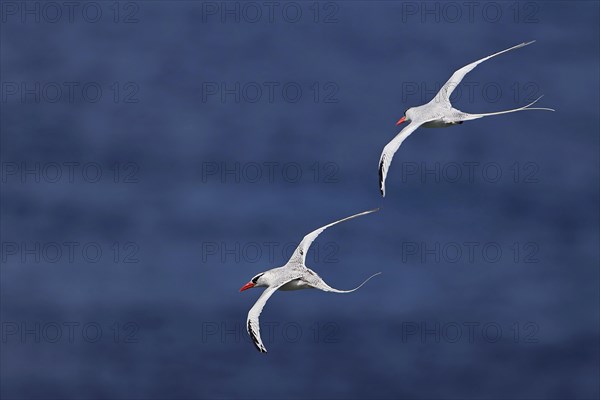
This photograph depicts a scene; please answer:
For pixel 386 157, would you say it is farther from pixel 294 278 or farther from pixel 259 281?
pixel 259 281

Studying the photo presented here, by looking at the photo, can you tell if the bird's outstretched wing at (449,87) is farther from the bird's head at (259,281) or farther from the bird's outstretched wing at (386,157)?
the bird's head at (259,281)

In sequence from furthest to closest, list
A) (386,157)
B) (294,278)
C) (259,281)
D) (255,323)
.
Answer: (259,281)
(294,278)
(255,323)
(386,157)

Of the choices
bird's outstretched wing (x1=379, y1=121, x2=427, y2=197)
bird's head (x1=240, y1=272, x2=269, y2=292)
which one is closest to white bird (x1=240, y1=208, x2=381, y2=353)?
bird's head (x1=240, y1=272, x2=269, y2=292)


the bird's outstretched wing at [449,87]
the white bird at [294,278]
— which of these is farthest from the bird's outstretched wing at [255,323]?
the bird's outstretched wing at [449,87]

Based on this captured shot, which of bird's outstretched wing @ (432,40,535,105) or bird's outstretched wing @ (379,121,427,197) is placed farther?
bird's outstretched wing @ (432,40,535,105)

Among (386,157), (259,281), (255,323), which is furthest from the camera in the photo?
(259,281)

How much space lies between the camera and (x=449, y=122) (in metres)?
78.4

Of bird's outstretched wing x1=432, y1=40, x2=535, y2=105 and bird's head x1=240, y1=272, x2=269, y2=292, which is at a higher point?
bird's outstretched wing x1=432, y1=40, x2=535, y2=105

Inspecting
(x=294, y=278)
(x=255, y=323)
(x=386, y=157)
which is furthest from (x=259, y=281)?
(x=386, y=157)

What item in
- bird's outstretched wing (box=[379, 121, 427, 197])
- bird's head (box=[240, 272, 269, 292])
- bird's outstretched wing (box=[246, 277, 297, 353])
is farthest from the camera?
bird's head (box=[240, 272, 269, 292])

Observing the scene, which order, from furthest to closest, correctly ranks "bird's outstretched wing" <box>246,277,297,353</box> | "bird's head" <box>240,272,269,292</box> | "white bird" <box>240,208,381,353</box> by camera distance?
"bird's head" <box>240,272,269,292</box> < "white bird" <box>240,208,381,353</box> < "bird's outstretched wing" <box>246,277,297,353</box>

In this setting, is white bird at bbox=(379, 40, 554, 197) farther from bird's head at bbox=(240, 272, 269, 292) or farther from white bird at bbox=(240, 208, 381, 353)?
bird's head at bbox=(240, 272, 269, 292)

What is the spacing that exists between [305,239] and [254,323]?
28.9 feet

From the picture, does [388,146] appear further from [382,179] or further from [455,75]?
[455,75]
